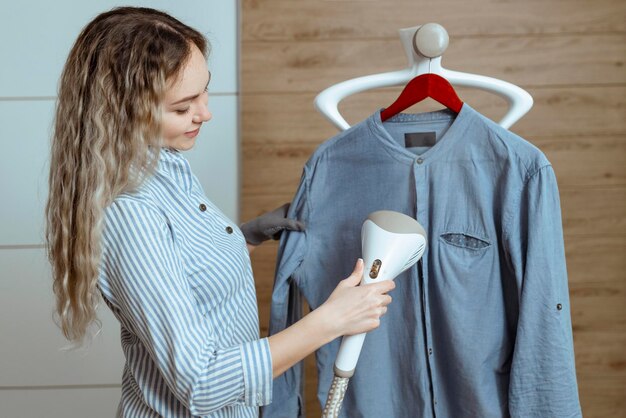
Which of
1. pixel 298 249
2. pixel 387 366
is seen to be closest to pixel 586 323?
pixel 387 366

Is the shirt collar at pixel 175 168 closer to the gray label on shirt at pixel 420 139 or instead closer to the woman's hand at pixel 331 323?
the woman's hand at pixel 331 323

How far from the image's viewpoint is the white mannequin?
1.25 m

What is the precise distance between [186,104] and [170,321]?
1.03 ft

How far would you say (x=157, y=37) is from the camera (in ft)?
3.37

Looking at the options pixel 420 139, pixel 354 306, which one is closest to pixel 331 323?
pixel 354 306

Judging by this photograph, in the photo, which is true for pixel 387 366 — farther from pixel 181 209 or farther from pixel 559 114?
pixel 559 114

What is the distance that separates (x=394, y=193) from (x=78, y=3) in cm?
126

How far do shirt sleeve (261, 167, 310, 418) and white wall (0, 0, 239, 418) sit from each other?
706 mm

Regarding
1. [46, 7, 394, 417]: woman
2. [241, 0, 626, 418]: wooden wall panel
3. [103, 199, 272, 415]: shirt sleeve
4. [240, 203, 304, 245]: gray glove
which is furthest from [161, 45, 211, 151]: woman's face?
[241, 0, 626, 418]: wooden wall panel

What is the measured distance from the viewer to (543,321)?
1.18m

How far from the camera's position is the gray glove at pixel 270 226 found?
4.41 feet

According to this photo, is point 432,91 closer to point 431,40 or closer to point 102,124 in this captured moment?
point 431,40

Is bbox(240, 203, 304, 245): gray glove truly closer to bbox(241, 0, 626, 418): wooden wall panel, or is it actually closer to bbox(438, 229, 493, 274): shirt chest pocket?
bbox(438, 229, 493, 274): shirt chest pocket

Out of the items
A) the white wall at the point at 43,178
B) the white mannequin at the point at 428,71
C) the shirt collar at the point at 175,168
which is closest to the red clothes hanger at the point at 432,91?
the white mannequin at the point at 428,71
